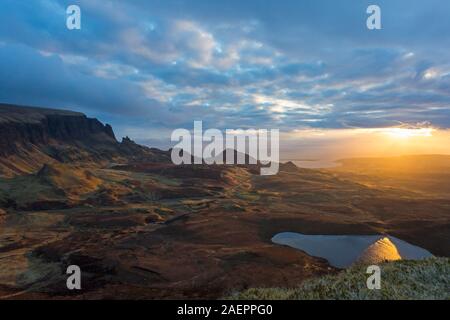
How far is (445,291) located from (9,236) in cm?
5747

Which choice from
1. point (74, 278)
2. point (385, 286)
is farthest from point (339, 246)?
point (385, 286)

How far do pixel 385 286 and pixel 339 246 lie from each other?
1389 inches

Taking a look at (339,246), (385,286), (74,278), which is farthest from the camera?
(339,246)

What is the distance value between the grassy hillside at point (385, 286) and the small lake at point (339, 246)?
22409 millimetres

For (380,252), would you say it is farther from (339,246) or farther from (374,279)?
(374,279)

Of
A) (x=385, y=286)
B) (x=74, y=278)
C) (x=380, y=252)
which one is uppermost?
(x=385, y=286)

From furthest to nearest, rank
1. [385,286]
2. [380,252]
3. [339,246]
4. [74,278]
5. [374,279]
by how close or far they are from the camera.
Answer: [339,246] < [380,252] < [74,278] < [374,279] < [385,286]

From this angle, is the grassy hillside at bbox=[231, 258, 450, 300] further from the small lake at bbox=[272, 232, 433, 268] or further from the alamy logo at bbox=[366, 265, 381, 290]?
the small lake at bbox=[272, 232, 433, 268]

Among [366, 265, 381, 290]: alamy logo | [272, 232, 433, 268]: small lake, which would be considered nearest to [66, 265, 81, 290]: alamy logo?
[366, 265, 381, 290]: alamy logo

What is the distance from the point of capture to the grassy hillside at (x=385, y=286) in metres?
16.1

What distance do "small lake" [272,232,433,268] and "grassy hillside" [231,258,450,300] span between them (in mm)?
22409

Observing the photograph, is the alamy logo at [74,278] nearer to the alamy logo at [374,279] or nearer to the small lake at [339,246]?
the alamy logo at [374,279]

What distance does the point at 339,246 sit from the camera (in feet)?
168
